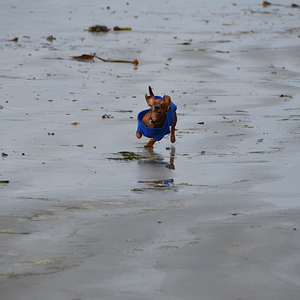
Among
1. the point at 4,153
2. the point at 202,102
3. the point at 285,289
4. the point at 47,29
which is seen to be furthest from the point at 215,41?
the point at 285,289

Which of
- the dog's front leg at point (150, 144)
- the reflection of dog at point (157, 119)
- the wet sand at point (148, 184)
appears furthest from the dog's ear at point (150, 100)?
the wet sand at point (148, 184)

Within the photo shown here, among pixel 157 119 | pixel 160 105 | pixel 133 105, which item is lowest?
pixel 133 105

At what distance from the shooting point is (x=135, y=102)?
12.3 meters

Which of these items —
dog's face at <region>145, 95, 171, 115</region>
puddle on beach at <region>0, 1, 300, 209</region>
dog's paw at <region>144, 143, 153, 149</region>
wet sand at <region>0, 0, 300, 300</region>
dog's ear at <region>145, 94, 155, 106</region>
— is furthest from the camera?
dog's paw at <region>144, 143, 153, 149</region>

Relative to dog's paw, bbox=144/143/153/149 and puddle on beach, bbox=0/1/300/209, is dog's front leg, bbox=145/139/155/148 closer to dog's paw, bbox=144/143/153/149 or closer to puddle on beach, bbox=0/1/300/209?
dog's paw, bbox=144/143/153/149

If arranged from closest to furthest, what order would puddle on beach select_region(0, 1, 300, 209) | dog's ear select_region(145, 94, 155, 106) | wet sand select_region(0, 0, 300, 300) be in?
wet sand select_region(0, 0, 300, 300)
puddle on beach select_region(0, 1, 300, 209)
dog's ear select_region(145, 94, 155, 106)

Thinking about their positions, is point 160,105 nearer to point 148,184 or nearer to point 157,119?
point 157,119

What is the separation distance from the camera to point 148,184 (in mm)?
6465

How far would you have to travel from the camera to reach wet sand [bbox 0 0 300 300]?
3.91 meters

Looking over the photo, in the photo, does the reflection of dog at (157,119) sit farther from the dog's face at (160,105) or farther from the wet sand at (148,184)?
the wet sand at (148,184)

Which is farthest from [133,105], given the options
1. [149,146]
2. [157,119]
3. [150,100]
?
[157,119]

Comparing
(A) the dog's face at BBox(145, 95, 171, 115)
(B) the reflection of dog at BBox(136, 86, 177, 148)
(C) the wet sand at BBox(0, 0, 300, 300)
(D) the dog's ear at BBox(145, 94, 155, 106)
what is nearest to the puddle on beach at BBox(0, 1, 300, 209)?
(C) the wet sand at BBox(0, 0, 300, 300)

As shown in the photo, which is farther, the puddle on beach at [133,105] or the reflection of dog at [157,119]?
the reflection of dog at [157,119]

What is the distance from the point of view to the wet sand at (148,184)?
3.91 meters
